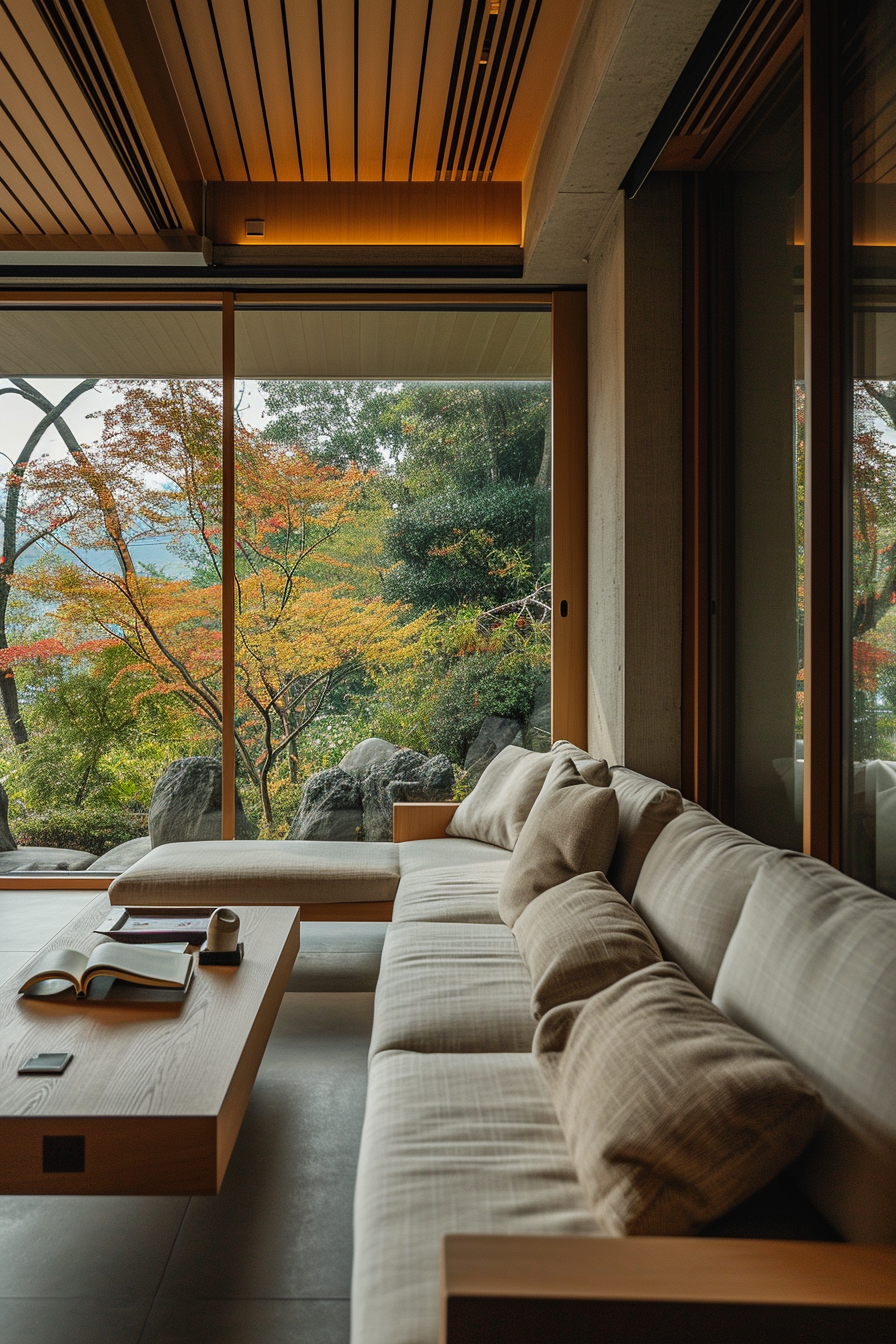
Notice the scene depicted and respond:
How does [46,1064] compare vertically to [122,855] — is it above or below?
above

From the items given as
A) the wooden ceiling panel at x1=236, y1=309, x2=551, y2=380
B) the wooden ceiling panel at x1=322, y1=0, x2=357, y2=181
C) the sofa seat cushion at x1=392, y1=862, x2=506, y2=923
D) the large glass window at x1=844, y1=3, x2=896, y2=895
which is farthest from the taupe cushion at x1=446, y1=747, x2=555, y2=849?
the wooden ceiling panel at x1=322, y1=0, x2=357, y2=181

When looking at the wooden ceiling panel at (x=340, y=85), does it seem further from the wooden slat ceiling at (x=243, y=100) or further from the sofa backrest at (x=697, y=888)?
the sofa backrest at (x=697, y=888)

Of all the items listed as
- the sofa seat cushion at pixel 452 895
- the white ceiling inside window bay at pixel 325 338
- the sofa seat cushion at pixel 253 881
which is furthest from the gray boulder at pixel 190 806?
the white ceiling inside window bay at pixel 325 338

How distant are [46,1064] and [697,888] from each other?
129cm

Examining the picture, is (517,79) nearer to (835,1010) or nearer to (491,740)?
(491,740)

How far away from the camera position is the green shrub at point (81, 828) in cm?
445

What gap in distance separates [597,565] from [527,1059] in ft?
8.18

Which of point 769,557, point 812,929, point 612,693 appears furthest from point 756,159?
point 812,929

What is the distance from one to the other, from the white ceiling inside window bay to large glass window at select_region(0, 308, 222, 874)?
0.05 feet

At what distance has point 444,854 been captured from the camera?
3.38 m

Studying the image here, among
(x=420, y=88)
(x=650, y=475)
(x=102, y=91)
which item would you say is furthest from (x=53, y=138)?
(x=650, y=475)

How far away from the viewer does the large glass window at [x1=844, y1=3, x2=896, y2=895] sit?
187 centimetres

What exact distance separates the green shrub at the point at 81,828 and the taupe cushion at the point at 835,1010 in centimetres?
360

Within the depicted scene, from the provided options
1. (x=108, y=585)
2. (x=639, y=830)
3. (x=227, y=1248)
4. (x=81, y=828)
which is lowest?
(x=227, y=1248)
